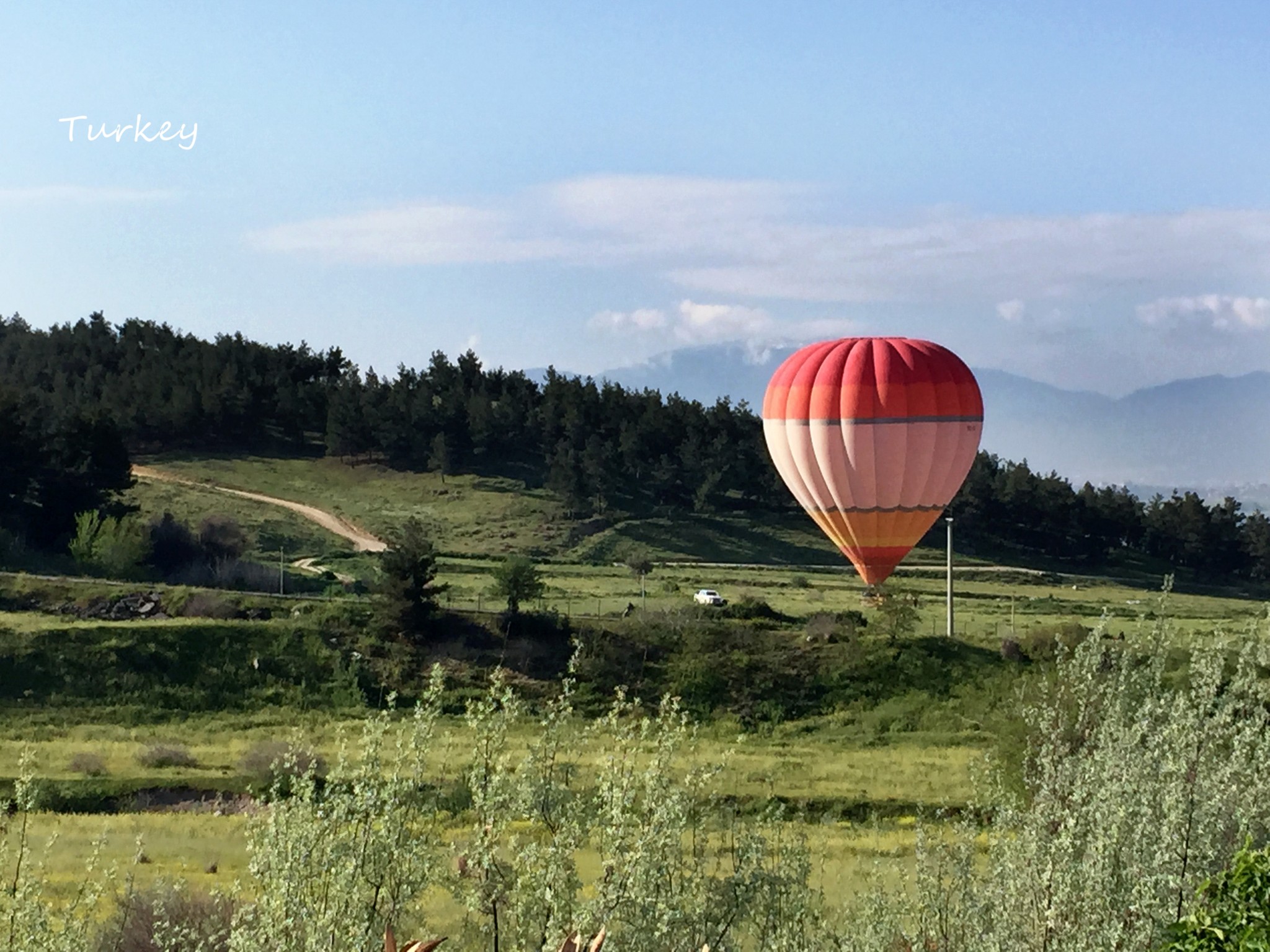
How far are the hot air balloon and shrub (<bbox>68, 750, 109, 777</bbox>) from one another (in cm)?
2545

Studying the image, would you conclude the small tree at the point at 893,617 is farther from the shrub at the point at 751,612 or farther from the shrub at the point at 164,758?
the shrub at the point at 164,758

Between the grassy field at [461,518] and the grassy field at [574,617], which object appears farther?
the grassy field at [461,518]

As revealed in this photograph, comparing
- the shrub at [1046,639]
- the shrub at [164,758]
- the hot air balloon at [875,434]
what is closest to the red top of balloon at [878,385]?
the hot air balloon at [875,434]

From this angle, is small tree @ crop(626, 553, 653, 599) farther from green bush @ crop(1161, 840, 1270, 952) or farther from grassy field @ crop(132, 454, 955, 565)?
green bush @ crop(1161, 840, 1270, 952)

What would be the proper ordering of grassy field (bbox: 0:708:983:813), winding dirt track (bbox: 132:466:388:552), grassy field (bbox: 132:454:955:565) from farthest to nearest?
grassy field (bbox: 132:454:955:565)
winding dirt track (bbox: 132:466:388:552)
grassy field (bbox: 0:708:983:813)

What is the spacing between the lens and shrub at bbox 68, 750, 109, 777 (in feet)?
129

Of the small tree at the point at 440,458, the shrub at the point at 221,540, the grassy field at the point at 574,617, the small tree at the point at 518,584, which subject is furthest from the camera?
the small tree at the point at 440,458

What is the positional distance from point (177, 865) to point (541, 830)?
1435cm

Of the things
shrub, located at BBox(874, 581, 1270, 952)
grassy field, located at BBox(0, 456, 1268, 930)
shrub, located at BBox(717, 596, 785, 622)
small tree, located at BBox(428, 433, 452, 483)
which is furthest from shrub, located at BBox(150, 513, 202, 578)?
shrub, located at BBox(874, 581, 1270, 952)

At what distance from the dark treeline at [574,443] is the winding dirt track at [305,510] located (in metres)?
9.57

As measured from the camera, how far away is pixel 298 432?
121500mm

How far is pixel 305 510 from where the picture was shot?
326 ft

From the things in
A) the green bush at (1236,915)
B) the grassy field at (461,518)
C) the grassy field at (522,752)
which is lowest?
the grassy field at (522,752)

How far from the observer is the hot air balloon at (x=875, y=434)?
49.8 meters
